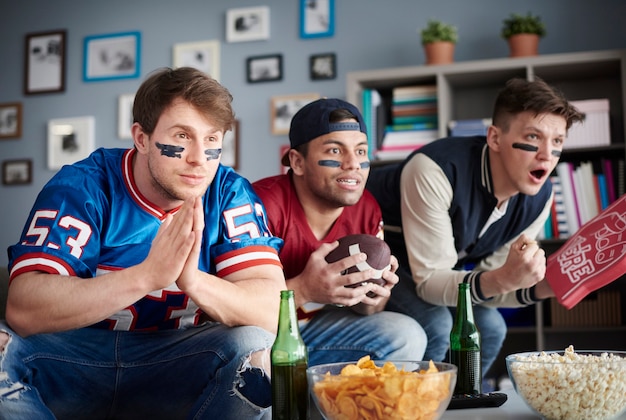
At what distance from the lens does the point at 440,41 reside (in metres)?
3.84

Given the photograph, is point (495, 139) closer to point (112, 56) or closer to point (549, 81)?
point (549, 81)

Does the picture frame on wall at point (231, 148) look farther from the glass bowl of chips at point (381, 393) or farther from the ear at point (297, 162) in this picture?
the glass bowl of chips at point (381, 393)

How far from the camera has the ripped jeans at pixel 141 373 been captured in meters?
1.56

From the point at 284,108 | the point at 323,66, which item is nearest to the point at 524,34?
the point at 323,66

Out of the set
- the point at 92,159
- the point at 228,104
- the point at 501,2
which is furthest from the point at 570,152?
the point at 92,159

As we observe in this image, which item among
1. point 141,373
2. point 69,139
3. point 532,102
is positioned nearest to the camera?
point 141,373

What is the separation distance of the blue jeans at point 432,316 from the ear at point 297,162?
0.54 meters

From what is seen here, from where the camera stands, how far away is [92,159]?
1.84 m

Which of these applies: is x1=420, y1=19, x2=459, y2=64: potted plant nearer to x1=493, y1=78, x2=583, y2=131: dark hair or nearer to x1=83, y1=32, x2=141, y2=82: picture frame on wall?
x1=493, y1=78, x2=583, y2=131: dark hair

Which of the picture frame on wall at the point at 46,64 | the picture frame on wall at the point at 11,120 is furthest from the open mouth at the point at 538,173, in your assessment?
the picture frame on wall at the point at 11,120

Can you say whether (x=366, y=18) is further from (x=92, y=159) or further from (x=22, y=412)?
(x=22, y=412)

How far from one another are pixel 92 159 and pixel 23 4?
3580 mm

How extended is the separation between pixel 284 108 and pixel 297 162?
2130 mm

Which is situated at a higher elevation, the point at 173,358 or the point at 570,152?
the point at 570,152
